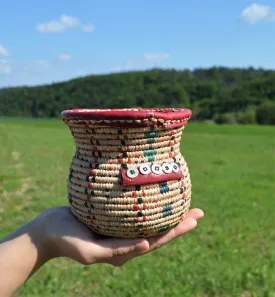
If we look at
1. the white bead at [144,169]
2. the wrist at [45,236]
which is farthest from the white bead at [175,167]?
the wrist at [45,236]

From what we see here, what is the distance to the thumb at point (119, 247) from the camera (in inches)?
56.6

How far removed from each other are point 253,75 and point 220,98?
65.5 feet

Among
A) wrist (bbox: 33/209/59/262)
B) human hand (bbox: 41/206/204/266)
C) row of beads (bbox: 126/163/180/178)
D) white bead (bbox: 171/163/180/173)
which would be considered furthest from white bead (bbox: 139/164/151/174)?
wrist (bbox: 33/209/59/262)

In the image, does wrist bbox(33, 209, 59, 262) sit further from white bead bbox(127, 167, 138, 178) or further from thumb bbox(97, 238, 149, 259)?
white bead bbox(127, 167, 138, 178)

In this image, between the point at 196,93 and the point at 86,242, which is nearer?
the point at 86,242

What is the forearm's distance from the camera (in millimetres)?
1537

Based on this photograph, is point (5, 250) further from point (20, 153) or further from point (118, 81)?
point (118, 81)

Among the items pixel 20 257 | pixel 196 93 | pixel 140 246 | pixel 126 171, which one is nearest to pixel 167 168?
pixel 126 171

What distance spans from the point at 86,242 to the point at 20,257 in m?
0.29

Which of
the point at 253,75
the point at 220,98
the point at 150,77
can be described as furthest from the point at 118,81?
the point at 253,75

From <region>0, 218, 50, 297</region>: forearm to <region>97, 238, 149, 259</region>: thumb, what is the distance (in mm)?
260

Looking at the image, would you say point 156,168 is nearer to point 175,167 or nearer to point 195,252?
point 175,167

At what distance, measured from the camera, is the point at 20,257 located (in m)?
1.54

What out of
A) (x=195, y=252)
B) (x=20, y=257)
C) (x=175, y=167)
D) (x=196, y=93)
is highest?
(x=196, y=93)
